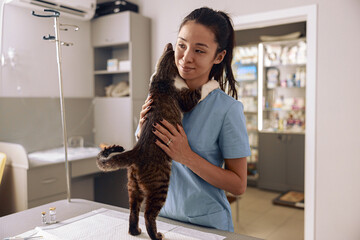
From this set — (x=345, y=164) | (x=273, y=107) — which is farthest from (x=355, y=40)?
(x=273, y=107)

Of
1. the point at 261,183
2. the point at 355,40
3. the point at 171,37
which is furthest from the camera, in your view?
the point at 261,183

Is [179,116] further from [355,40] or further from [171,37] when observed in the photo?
[171,37]

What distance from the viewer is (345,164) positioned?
245cm

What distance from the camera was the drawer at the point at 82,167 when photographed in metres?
2.88

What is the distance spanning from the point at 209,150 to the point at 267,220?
279cm

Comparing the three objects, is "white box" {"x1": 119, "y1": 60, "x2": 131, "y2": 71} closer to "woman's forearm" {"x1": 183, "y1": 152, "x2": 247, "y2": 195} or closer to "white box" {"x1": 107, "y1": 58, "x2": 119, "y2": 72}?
"white box" {"x1": 107, "y1": 58, "x2": 119, "y2": 72}

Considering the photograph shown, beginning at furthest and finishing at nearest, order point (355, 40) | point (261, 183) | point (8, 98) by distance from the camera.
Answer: point (261, 183)
point (8, 98)
point (355, 40)

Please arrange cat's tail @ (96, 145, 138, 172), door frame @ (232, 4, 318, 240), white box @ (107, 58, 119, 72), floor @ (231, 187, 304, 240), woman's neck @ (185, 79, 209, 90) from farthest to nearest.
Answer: white box @ (107, 58, 119, 72)
floor @ (231, 187, 304, 240)
door frame @ (232, 4, 318, 240)
woman's neck @ (185, 79, 209, 90)
cat's tail @ (96, 145, 138, 172)

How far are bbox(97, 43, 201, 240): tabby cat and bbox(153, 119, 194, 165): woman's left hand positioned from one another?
15 millimetres

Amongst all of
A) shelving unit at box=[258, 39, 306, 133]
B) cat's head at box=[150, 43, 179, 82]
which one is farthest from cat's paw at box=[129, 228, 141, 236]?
shelving unit at box=[258, 39, 306, 133]

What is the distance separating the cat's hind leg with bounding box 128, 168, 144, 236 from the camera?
35.5 inches

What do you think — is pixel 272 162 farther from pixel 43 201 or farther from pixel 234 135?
pixel 234 135

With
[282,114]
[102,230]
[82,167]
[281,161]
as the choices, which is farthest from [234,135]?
[282,114]

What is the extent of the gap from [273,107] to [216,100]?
3797 millimetres
